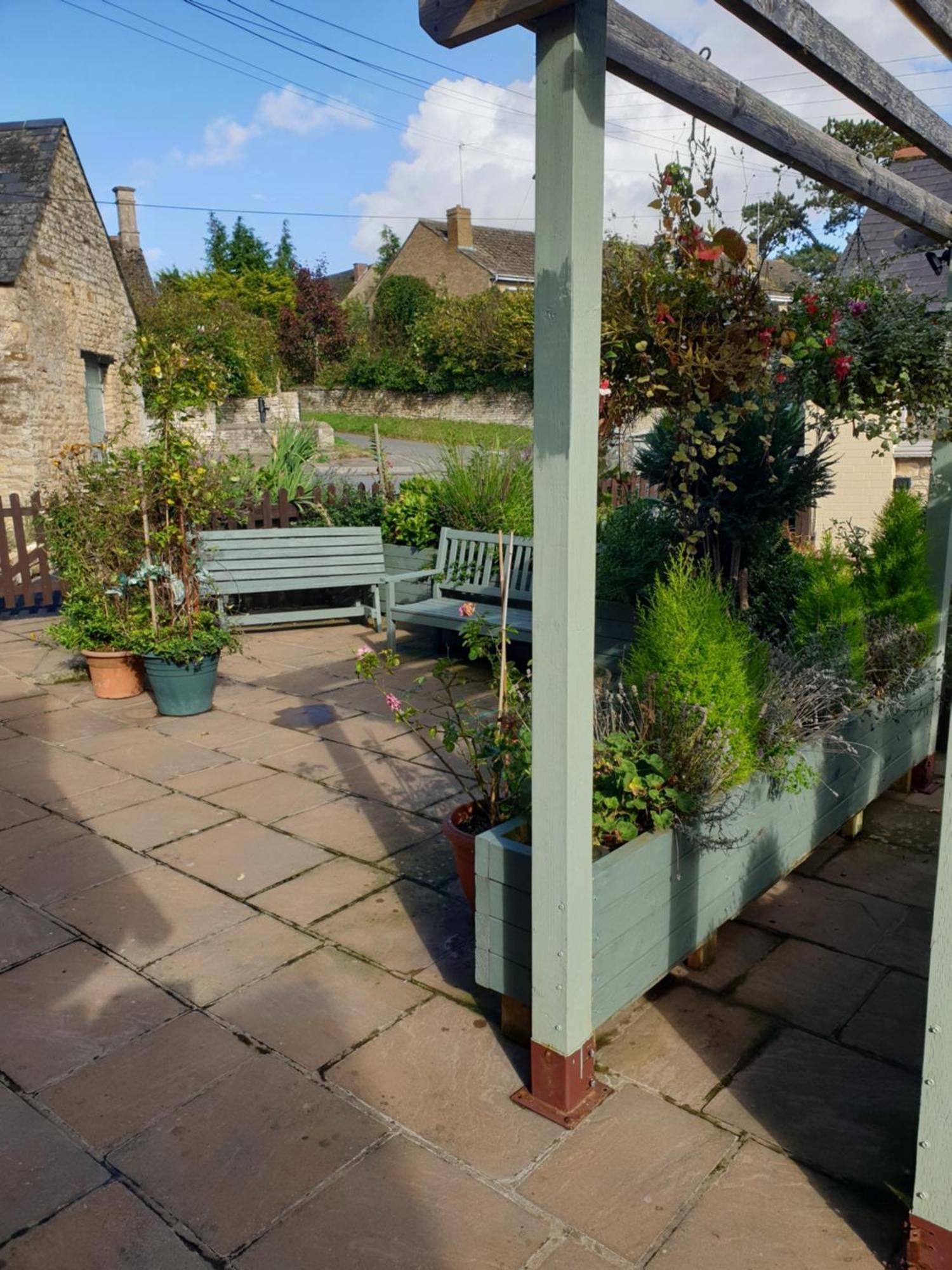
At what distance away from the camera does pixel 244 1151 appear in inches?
87.1

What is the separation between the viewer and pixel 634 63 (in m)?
2.12

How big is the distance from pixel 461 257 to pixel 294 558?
29334mm

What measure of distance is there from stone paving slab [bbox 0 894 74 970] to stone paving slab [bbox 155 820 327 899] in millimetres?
541

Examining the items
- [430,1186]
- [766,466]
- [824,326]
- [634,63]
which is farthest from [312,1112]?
[766,466]

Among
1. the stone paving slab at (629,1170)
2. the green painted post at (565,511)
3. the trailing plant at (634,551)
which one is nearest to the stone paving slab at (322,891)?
the green painted post at (565,511)

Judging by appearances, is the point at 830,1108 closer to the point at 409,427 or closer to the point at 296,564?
the point at 296,564

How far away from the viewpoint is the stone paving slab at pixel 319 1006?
262 centimetres

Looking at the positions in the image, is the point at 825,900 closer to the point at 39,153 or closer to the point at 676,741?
the point at 676,741

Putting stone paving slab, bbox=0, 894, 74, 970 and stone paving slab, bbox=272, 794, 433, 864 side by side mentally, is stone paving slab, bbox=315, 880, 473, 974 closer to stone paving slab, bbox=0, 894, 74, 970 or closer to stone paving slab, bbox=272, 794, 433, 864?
stone paving slab, bbox=272, 794, 433, 864

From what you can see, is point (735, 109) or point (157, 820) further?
point (157, 820)

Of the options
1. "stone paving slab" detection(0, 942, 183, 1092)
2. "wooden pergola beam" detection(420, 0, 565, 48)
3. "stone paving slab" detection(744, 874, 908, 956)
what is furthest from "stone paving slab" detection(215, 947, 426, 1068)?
"wooden pergola beam" detection(420, 0, 565, 48)

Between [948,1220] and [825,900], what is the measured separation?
1715mm

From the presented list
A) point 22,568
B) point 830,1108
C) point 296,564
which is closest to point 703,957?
point 830,1108

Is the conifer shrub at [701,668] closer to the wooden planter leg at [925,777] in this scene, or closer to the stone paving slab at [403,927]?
the stone paving slab at [403,927]
